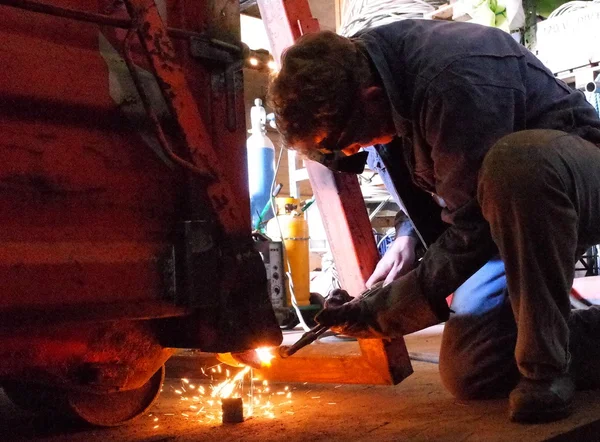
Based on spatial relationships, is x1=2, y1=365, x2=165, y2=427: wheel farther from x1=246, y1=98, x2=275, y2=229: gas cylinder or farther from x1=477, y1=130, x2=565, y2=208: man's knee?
x1=246, y1=98, x2=275, y2=229: gas cylinder

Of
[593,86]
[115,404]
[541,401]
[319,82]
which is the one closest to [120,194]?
[319,82]

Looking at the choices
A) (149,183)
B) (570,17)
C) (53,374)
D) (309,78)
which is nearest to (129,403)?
(53,374)

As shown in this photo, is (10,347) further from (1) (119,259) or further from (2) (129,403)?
(2) (129,403)

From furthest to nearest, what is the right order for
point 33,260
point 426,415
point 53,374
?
point 426,415, point 53,374, point 33,260

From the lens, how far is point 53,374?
131 centimetres

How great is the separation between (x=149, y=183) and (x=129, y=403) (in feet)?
2.35

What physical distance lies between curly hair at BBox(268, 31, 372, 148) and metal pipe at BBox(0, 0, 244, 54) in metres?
0.28

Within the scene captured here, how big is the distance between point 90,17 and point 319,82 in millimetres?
607

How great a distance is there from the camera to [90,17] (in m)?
1.10

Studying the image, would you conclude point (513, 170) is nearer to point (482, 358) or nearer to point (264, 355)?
point (482, 358)

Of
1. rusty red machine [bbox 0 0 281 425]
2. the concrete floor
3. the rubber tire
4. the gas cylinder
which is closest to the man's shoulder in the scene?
rusty red machine [bbox 0 0 281 425]

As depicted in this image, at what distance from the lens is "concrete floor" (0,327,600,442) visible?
129 centimetres

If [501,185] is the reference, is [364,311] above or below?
below

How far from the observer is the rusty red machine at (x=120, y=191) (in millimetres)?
1060
